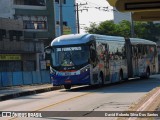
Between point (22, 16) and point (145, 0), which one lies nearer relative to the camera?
point (145, 0)

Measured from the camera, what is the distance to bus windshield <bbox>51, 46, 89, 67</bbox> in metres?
25.5

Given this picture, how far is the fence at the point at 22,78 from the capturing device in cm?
3925

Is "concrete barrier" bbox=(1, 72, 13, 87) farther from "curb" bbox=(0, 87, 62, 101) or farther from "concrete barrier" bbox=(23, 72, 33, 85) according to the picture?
"curb" bbox=(0, 87, 62, 101)

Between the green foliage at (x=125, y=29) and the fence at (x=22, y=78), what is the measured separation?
3439 centimetres

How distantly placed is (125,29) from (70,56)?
54.7m

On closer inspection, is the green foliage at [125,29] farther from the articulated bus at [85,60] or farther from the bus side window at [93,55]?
the bus side window at [93,55]

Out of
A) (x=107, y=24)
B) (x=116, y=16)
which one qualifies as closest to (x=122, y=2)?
(x=107, y=24)

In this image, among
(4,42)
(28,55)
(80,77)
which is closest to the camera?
(80,77)

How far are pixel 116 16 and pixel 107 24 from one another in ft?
94.2

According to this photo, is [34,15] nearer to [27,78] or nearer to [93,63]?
[27,78]

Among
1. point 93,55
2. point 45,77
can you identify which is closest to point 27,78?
point 45,77

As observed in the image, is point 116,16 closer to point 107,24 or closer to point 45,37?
point 107,24

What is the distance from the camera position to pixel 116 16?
106562mm

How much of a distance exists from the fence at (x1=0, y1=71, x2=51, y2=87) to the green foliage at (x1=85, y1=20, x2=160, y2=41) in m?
34.4
